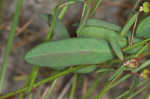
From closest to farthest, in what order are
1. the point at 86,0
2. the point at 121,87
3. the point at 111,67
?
1. the point at 86,0
2. the point at 111,67
3. the point at 121,87

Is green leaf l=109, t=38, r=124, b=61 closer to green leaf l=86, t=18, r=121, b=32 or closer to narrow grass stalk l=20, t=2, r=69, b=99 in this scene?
green leaf l=86, t=18, r=121, b=32

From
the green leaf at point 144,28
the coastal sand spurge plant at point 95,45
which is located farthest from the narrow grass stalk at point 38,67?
the green leaf at point 144,28

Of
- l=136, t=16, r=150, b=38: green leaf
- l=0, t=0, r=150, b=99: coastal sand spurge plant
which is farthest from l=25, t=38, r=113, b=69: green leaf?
l=136, t=16, r=150, b=38: green leaf

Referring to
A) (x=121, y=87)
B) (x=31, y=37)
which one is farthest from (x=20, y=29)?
(x=121, y=87)

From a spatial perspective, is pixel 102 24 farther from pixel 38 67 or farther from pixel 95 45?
pixel 38 67

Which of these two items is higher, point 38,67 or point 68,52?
point 68,52

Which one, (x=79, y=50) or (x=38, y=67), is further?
(x=38, y=67)

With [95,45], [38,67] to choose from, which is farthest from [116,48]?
[38,67]

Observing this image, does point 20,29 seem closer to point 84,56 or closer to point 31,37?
point 31,37
